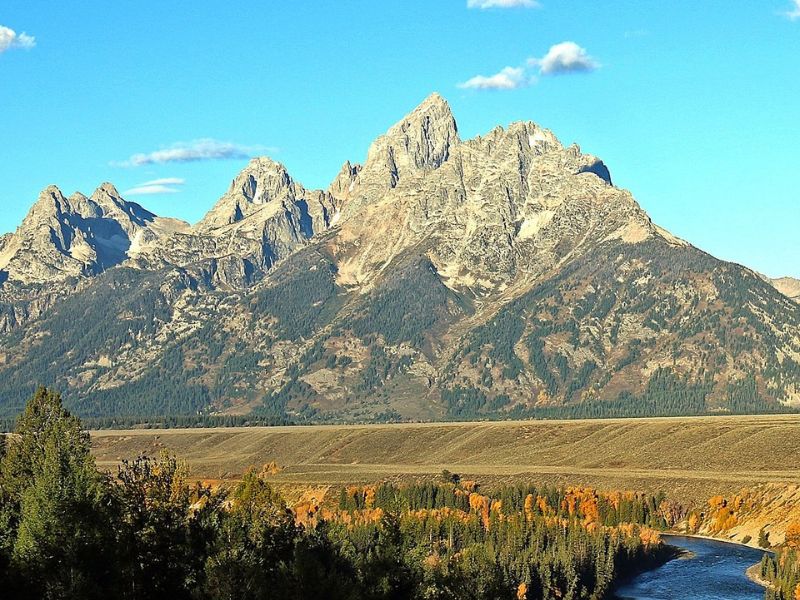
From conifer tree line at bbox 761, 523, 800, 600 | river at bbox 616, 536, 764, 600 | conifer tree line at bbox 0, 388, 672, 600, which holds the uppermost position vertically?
conifer tree line at bbox 0, 388, 672, 600

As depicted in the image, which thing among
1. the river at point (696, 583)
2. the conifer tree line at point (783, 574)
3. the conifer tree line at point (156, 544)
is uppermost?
the conifer tree line at point (156, 544)

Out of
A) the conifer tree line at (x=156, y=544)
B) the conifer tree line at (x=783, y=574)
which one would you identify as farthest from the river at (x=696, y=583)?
the conifer tree line at (x=156, y=544)

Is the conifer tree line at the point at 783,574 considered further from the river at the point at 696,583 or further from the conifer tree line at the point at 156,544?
the conifer tree line at the point at 156,544

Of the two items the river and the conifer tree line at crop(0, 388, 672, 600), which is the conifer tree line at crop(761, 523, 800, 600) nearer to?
the river

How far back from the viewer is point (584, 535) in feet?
620

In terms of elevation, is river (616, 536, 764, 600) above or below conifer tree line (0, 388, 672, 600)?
below

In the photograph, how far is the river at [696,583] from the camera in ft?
553

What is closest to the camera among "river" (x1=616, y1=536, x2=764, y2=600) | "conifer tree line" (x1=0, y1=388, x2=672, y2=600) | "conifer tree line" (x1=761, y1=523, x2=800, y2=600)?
"conifer tree line" (x1=0, y1=388, x2=672, y2=600)

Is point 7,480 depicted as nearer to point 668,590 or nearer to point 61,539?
point 61,539

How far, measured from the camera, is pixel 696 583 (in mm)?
177375

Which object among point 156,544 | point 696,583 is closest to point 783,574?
point 696,583

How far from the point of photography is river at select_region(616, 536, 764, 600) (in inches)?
6639

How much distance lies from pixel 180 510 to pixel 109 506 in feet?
26.2

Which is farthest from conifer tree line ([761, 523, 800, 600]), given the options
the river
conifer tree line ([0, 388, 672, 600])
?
conifer tree line ([0, 388, 672, 600])
